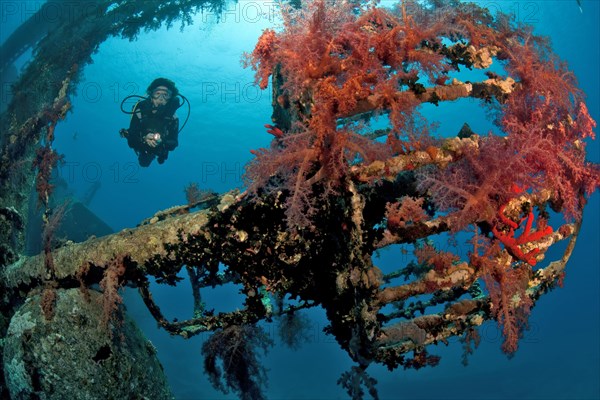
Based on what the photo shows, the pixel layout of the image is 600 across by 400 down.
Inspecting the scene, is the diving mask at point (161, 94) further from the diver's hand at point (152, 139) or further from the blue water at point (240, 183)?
the blue water at point (240, 183)

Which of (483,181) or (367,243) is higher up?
(483,181)

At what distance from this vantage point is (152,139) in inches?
393

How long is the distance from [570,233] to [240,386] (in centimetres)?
460

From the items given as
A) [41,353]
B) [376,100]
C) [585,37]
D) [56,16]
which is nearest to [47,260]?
[41,353]

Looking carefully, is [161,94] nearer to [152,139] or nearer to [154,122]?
[154,122]

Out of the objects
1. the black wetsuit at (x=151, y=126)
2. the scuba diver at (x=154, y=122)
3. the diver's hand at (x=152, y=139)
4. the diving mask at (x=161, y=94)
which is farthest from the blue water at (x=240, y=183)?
the diver's hand at (x=152, y=139)

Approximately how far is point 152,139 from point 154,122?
0.52 m

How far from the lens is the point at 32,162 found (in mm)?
7410

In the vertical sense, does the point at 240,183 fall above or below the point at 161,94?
below

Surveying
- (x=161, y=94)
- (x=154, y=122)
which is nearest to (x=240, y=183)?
(x=154, y=122)

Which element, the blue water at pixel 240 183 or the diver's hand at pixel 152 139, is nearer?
the diver's hand at pixel 152 139

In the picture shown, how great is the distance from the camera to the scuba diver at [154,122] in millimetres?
10016

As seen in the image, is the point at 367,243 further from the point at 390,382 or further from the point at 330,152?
the point at 390,382

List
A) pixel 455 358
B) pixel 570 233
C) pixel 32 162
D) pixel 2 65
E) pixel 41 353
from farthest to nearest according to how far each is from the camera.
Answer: pixel 455 358
pixel 2 65
pixel 32 162
pixel 41 353
pixel 570 233
